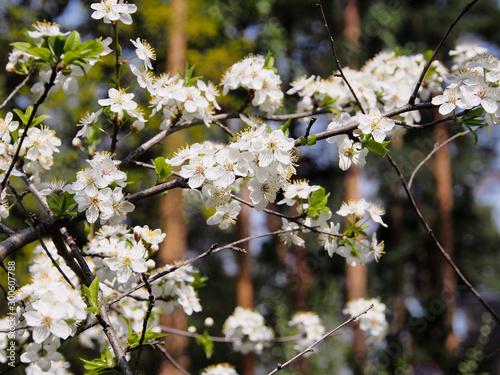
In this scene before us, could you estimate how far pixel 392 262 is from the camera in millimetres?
11766

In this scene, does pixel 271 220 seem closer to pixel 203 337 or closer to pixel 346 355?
pixel 346 355

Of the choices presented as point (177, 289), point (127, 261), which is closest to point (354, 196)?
point (177, 289)

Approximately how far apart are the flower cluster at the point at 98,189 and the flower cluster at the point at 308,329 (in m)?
1.93

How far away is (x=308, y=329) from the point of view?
2934 mm

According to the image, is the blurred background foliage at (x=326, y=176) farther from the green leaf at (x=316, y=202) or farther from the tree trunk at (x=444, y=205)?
the green leaf at (x=316, y=202)

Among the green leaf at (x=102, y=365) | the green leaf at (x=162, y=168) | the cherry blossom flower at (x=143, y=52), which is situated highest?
the cherry blossom flower at (x=143, y=52)

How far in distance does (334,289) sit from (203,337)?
24.8 feet

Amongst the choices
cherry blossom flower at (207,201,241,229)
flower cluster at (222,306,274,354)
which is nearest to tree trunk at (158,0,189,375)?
flower cluster at (222,306,274,354)

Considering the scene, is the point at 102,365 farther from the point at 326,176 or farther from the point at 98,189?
the point at 326,176

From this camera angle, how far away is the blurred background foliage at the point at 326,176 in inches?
261

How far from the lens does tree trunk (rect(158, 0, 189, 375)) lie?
18.0 ft

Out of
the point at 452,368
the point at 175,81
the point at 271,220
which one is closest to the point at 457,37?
the point at 271,220

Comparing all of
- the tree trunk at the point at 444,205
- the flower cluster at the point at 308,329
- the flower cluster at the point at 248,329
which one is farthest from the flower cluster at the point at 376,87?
the tree trunk at the point at 444,205

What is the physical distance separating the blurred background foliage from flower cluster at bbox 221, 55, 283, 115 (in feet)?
12.4
